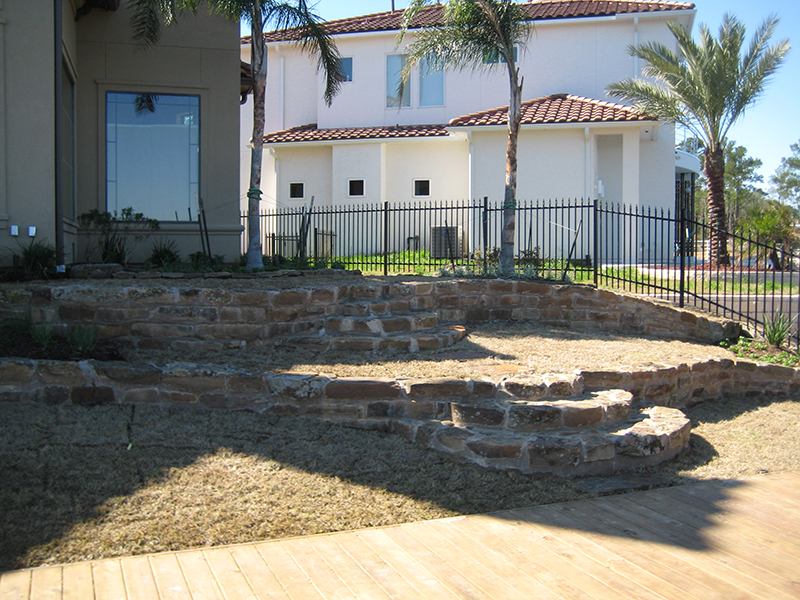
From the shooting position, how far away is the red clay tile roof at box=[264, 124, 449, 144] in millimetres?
19641

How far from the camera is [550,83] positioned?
20281mm

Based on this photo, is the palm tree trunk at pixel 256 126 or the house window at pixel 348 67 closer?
the palm tree trunk at pixel 256 126

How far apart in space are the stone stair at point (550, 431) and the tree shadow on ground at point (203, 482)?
0.39 feet

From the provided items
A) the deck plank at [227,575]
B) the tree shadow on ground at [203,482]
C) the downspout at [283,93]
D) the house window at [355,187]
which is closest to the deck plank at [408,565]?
the tree shadow on ground at [203,482]

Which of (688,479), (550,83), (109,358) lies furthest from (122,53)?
(550,83)

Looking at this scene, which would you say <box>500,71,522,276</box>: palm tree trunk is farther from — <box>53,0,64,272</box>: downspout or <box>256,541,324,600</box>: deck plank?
<box>256,541,324,600</box>: deck plank

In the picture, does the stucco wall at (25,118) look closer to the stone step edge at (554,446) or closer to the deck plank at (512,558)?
the stone step edge at (554,446)

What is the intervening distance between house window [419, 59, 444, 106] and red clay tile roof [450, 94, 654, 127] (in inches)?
91.4

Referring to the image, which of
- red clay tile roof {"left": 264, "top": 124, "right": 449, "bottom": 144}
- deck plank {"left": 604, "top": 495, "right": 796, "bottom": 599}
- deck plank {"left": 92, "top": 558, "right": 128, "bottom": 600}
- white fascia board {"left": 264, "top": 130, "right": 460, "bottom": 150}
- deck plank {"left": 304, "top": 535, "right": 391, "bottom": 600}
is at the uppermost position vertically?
red clay tile roof {"left": 264, "top": 124, "right": 449, "bottom": 144}

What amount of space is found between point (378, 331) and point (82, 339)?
9.45 ft

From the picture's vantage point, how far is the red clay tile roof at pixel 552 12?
19.3 m

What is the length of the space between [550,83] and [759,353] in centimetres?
1298

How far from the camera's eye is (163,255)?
1082 cm

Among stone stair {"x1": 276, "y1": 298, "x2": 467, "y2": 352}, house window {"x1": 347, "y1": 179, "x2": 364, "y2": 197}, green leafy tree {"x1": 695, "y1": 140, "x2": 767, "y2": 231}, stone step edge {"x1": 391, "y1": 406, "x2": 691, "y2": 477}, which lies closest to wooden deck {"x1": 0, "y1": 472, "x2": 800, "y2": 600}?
stone step edge {"x1": 391, "y1": 406, "x2": 691, "y2": 477}
